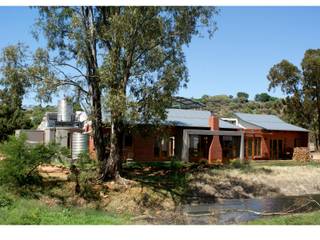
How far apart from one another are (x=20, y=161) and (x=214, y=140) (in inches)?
602

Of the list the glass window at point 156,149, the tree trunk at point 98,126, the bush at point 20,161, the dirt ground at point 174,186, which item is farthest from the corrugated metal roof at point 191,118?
the bush at point 20,161

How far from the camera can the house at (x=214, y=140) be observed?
112ft

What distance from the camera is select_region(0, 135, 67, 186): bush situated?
2223 centimetres

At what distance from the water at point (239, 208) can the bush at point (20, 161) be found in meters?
7.04

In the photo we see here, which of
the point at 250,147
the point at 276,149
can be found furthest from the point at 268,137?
the point at 250,147

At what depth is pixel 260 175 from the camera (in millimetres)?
27797

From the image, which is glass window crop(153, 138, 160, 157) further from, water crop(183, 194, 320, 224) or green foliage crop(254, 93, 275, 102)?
green foliage crop(254, 93, 275, 102)

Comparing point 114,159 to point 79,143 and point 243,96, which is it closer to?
point 79,143

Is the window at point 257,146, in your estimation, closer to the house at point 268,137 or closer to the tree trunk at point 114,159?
the house at point 268,137

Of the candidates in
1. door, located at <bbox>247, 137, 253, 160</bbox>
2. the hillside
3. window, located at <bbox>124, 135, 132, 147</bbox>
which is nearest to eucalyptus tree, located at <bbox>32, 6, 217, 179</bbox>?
window, located at <bbox>124, 135, 132, 147</bbox>

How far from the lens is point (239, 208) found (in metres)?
21.9

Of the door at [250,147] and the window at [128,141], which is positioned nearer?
the window at [128,141]

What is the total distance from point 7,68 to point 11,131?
85.7 feet

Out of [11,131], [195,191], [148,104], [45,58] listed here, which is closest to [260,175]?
[195,191]
